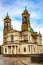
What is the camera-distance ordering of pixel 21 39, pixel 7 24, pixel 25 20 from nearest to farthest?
1. pixel 21 39
2. pixel 25 20
3. pixel 7 24

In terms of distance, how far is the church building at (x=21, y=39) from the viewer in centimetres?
5862

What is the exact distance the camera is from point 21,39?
6125cm

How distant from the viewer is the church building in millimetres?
58625

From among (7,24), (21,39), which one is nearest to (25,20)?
(21,39)

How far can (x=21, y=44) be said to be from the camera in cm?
5944

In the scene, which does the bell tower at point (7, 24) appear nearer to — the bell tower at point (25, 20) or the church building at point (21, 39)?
the church building at point (21, 39)

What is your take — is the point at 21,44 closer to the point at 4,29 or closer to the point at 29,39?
the point at 29,39

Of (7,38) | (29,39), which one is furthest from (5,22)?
(29,39)

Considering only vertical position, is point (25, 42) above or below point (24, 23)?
below

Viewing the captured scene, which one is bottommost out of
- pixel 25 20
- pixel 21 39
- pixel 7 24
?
pixel 21 39

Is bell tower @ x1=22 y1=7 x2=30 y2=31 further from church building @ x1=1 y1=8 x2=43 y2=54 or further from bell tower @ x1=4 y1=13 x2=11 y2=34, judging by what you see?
bell tower @ x1=4 y1=13 x2=11 y2=34

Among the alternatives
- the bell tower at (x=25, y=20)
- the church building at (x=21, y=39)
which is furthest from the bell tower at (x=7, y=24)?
the bell tower at (x=25, y=20)

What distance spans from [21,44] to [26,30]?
188 inches

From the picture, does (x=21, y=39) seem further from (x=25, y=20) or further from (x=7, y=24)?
(x=7, y=24)
